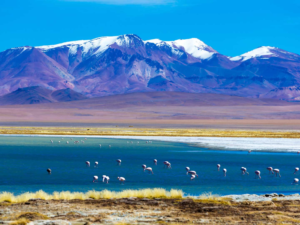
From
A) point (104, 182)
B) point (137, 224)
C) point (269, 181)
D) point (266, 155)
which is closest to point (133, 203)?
point (137, 224)

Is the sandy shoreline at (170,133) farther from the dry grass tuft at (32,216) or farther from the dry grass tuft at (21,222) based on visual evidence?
the dry grass tuft at (21,222)

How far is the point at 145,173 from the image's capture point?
88.8ft

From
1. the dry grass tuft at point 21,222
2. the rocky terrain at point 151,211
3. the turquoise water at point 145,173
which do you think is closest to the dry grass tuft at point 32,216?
the rocky terrain at point 151,211

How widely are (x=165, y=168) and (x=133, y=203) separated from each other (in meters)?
13.5

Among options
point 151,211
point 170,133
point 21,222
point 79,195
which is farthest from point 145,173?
point 170,133

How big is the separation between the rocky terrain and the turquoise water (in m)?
3.78

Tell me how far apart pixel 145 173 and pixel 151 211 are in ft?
38.1

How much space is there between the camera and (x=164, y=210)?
51.5 feet

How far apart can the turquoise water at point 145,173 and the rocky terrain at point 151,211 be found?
378cm

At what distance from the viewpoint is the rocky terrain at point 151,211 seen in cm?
1393

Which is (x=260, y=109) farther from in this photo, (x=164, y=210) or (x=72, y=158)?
(x=164, y=210)

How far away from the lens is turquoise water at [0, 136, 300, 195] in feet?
72.0

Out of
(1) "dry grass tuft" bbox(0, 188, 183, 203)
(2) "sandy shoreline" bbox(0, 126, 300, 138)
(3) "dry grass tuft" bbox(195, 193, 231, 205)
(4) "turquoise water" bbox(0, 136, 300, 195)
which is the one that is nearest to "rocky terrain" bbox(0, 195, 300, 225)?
(3) "dry grass tuft" bbox(195, 193, 231, 205)

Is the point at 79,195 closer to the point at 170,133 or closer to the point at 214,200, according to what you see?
the point at 214,200
